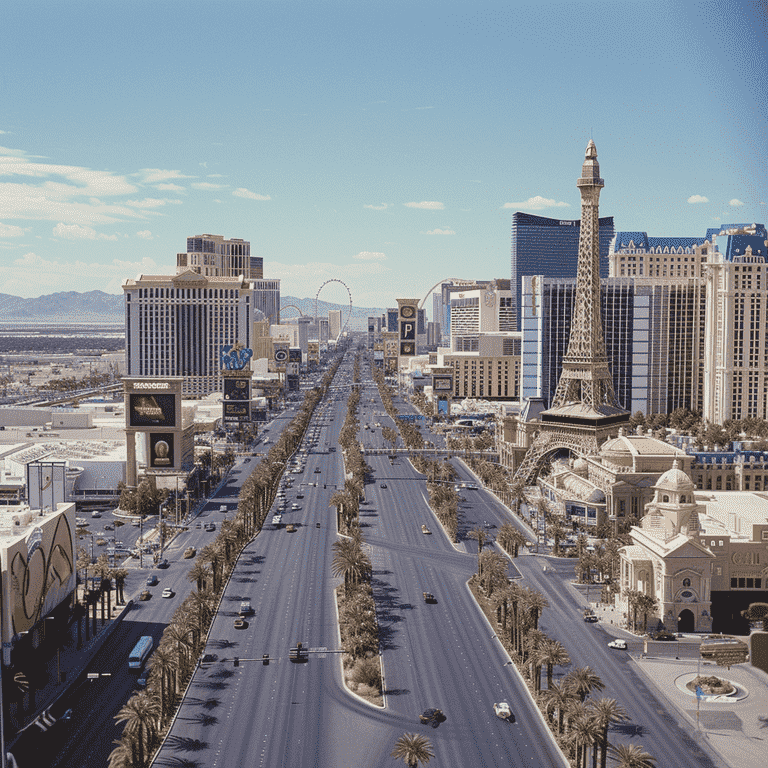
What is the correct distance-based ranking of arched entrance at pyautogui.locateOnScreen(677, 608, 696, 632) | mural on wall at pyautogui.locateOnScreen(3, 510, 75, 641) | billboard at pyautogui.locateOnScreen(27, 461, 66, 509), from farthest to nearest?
1. arched entrance at pyautogui.locateOnScreen(677, 608, 696, 632)
2. billboard at pyautogui.locateOnScreen(27, 461, 66, 509)
3. mural on wall at pyautogui.locateOnScreen(3, 510, 75, 641)

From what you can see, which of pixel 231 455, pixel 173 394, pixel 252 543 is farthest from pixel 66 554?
pixel 231 455

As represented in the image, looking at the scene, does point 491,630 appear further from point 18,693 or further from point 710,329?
point 710,329

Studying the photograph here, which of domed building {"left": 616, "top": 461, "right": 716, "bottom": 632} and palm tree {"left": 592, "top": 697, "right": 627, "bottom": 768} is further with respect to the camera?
domed building {"left": 616, "top": 461, "right": 716, "bottom": 632}

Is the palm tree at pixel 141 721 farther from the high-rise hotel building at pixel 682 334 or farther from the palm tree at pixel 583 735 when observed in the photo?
the high-rise hotel building at pixel 682 334

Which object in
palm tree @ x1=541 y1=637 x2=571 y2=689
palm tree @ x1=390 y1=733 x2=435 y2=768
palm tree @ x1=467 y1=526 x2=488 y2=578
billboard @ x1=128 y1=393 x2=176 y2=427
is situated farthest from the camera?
billboard @ x1=128 y1=393 x2=176 y2=427

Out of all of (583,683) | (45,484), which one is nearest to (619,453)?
(583,683)

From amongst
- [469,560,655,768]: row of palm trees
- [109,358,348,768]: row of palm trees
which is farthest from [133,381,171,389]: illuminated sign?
[469,560,655,768]: row of palm trees

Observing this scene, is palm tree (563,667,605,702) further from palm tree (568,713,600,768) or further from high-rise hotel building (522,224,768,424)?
high-rise hotel building (522,224,768,424)

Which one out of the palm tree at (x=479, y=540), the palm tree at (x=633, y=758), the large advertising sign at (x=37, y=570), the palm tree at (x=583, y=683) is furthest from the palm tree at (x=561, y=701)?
the large advertising sign at (x=37, y=570)
